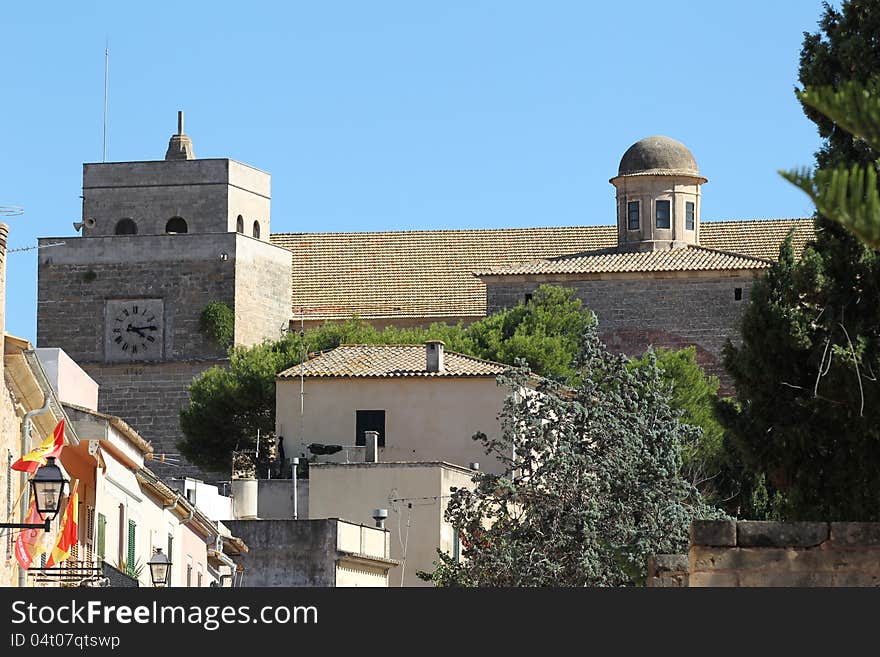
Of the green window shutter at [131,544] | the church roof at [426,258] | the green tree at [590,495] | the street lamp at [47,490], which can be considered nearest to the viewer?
the street lamp at [47,490]

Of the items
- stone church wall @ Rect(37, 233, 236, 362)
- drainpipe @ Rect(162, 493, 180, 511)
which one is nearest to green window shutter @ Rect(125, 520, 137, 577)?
drainpipe @ Rect(162, 493, 180, 511)

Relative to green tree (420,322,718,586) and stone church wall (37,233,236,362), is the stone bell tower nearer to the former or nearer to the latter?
stone church wall (37,233,236,362)

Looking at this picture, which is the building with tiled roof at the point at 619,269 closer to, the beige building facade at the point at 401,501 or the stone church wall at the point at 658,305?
the stone church wall at the point at 658,305

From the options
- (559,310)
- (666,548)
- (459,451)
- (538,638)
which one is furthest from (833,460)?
(559,310)

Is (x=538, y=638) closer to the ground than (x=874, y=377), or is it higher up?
closer to the ground

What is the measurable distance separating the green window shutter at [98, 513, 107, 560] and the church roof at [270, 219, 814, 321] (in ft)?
167

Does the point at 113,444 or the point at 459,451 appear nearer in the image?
the point at 113,444

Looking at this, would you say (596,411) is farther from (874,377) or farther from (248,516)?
(248,516)

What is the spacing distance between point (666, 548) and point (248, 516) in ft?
65.4

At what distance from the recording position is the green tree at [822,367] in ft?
62.0

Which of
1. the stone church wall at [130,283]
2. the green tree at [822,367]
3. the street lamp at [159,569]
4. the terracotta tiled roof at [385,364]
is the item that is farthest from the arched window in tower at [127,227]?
the green tree at [822,367]

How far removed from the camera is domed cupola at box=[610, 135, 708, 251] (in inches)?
2867

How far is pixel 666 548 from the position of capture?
1004 inches

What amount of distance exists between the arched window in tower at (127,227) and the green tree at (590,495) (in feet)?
166
